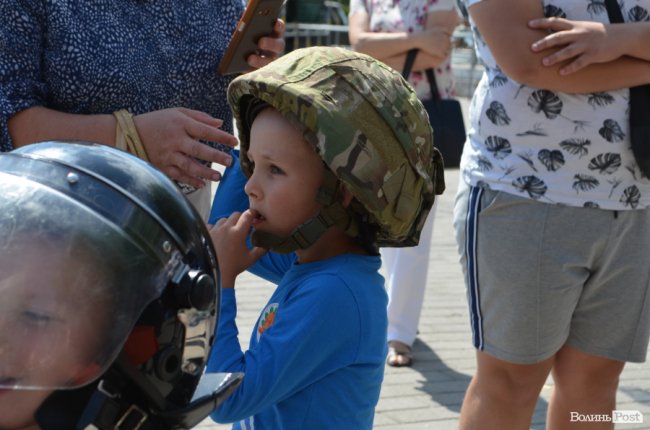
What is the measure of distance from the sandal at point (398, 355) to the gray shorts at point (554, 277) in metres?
1.94

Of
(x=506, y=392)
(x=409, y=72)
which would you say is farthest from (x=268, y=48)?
(x=409, y=72)

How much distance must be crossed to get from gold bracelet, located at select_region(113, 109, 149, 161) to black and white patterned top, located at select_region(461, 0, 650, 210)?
46.8 inches

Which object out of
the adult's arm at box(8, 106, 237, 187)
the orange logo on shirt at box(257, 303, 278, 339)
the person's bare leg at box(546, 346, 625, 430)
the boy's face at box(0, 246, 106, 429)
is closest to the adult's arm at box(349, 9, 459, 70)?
the person's bare leg at box(546, 346, 625, 430)

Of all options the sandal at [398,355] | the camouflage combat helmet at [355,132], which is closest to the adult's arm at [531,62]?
the camouflage combat helmet at [355,132]

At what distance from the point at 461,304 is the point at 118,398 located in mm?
5016

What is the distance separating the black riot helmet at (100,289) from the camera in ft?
4.79

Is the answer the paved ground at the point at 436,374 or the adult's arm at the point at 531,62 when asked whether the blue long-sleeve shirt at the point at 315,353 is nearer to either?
the adult's arm at the point at 531,62

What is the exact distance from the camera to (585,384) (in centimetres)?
324

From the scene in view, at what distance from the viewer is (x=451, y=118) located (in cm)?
485

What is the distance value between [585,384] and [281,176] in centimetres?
146

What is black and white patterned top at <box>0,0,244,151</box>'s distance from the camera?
2.38 metres

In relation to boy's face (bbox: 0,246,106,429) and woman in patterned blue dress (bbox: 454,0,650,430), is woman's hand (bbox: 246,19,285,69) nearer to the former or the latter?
woman in patterned blue dress (bbox: 454,0,650,430)

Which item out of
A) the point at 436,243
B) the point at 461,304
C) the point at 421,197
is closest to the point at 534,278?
the point at 421,197

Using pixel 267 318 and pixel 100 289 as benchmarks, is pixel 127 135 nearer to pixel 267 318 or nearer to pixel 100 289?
pixel 267 318
